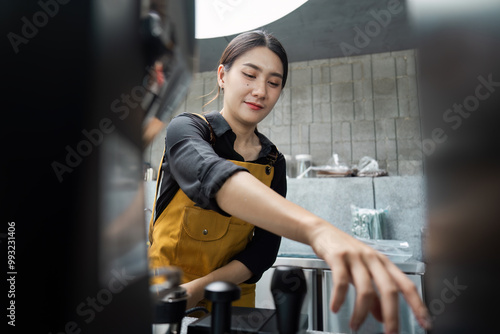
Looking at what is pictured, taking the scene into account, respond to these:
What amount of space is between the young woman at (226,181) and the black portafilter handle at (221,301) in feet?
0.32

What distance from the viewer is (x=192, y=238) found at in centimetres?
91

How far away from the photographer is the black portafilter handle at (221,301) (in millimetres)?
320

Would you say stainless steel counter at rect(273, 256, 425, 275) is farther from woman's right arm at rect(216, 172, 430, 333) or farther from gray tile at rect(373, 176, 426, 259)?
woman's right arm at rect(216, 172, 430, 333)

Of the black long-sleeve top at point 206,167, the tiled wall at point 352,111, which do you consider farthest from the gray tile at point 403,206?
the black long-sleeve top at point 206,167

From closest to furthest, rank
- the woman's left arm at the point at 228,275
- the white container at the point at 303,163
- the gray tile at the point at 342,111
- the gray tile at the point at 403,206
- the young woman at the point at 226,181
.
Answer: the young woman at the point at 226,181
the woman's left arm at the point at 228,275
the gray tile at the point at 403,206
the white container at the point at 303,163
the gray tile at the point at 342,111

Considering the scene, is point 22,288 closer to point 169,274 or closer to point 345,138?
point 169,274

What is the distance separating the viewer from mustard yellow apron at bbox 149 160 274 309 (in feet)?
2.92

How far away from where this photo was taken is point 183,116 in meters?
0.79

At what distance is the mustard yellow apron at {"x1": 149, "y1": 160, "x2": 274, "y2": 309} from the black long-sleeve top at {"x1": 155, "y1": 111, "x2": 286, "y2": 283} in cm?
4

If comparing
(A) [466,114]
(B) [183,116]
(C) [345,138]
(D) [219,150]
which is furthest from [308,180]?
(A) [466,114]

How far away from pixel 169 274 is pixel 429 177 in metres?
0.20

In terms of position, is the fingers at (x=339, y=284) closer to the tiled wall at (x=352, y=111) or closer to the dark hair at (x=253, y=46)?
the dark hair at (x=253, y=46)

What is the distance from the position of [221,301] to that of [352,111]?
3.46 m

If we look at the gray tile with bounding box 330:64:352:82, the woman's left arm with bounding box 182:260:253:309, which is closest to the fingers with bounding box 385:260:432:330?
the woman's left arm with bounding box 182:260:253:309
